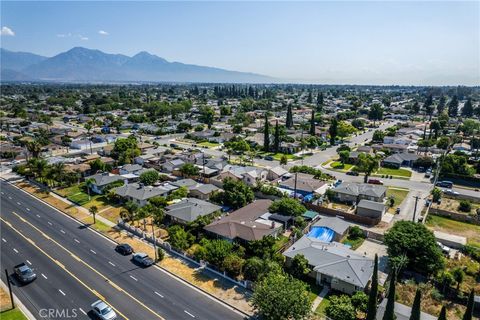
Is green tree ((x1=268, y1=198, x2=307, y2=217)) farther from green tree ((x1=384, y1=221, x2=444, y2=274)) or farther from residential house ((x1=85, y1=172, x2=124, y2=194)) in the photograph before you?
residential house ((x1=85, y1=172, x2=124, y2=194))

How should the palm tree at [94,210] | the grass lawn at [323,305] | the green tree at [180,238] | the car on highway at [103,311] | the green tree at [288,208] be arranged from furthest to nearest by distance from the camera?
the palm tree at [94,210] → the green tree at [288,208] → the green tree at [180,238] → the grass lawn at [323,305] → the car on highway at [103,311]

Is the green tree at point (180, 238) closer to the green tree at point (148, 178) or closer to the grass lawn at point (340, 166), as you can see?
the green tree at point (148, 178)

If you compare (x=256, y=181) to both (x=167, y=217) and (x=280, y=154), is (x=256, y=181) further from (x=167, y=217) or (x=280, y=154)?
(x=280, y=154)

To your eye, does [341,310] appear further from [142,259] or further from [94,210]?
[94,210]

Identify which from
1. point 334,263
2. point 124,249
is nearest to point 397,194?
point 334,263

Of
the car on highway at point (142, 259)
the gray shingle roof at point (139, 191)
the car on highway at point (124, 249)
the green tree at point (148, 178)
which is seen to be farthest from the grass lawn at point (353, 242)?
the green tree at point (148, 178)
